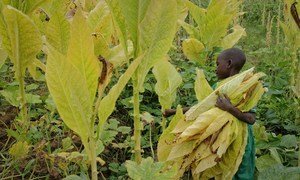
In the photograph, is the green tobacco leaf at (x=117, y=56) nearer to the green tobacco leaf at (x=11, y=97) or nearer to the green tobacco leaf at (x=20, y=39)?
the green tobacco leaf at (x=20, y=39)

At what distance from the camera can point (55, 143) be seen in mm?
2330

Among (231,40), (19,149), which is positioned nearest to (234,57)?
(19,149)

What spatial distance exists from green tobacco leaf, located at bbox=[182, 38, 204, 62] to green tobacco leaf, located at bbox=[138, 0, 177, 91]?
1897 millimetres

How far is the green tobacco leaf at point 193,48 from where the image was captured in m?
3.69

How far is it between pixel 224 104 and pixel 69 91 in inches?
30.6

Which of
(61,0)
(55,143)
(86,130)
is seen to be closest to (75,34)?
(86,130)

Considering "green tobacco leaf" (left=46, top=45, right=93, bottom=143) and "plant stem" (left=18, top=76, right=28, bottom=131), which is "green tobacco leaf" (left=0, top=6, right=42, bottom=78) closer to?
"plant stem" (left=18, top=76, right=28, bottom=131)

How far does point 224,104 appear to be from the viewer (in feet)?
6.47

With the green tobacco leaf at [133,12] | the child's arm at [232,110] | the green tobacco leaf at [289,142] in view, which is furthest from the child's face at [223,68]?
the green tobacco leaf at [133,12]

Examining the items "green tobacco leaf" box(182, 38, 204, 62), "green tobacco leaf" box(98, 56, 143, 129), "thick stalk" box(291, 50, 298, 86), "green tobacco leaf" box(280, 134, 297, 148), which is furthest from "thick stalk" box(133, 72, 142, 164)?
"green tobacco leaf" box(182, 38, 204, 62)

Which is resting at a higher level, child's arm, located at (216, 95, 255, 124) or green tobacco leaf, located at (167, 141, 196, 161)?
child's arm, located at (216, 95, 255, 124)

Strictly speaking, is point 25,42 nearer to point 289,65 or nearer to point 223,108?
point 223,108

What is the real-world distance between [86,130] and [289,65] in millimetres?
2481

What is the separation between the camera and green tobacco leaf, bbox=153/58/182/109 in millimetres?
2248
